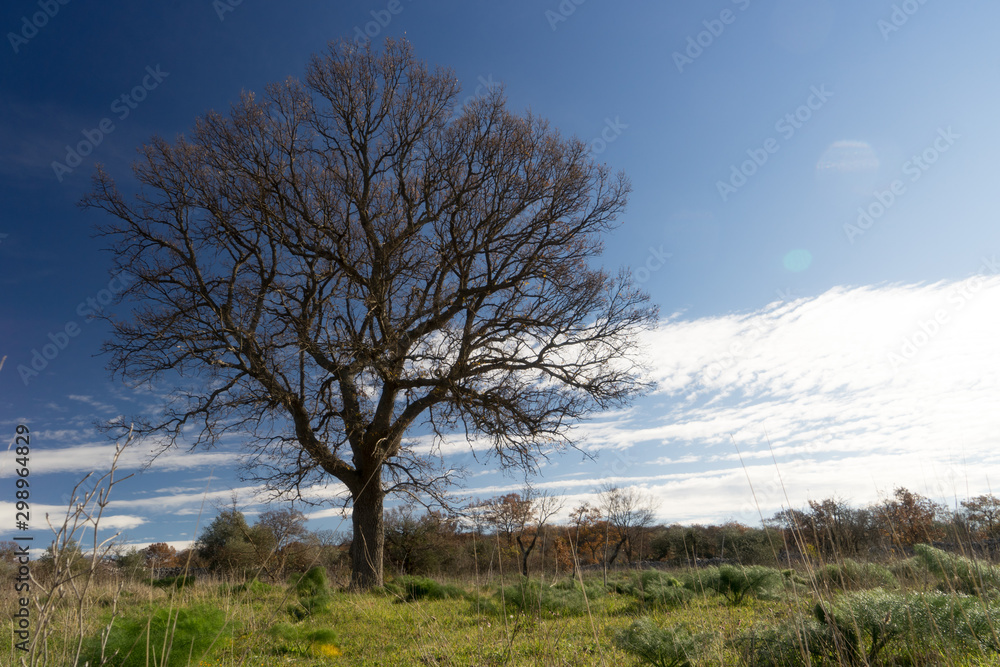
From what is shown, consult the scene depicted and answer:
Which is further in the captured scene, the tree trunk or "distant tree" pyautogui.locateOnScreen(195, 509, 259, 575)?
"distant tree" pyautogui.locateOnScreen(195, 509, 259, 575)

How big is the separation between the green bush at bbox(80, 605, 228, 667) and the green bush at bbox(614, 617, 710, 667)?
273 centimetres

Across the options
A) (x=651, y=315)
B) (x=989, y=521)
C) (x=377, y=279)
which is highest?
(x=377, y=279)

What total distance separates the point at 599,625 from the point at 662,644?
1.97 m

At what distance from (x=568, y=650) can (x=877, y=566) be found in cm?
366

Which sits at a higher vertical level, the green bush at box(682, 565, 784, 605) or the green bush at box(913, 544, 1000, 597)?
the green bush at box(913, 544, 1000, 597)

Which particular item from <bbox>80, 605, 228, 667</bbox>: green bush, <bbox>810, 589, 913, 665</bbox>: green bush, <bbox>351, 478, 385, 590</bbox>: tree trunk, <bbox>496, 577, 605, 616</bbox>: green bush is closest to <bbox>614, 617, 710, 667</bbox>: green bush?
<bbox>810, 589, 913, 665</bbox>: green bush

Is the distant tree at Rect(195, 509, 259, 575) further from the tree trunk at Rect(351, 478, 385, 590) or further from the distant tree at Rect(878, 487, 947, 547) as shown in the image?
the distant tree at Rect(878, 487, 947, 547)

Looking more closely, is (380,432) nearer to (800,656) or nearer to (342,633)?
(342,633)

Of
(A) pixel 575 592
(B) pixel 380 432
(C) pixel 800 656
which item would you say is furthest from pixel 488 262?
(C) pixel 800 656

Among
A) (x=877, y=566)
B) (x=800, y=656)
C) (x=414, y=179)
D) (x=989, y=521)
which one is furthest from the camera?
(x=414, y=179)

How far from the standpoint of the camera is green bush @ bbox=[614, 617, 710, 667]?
11.4 ft

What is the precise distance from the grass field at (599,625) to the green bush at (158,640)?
0.01 metres

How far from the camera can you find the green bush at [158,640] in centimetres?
349

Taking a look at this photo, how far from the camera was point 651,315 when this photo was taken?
11.1 meters
